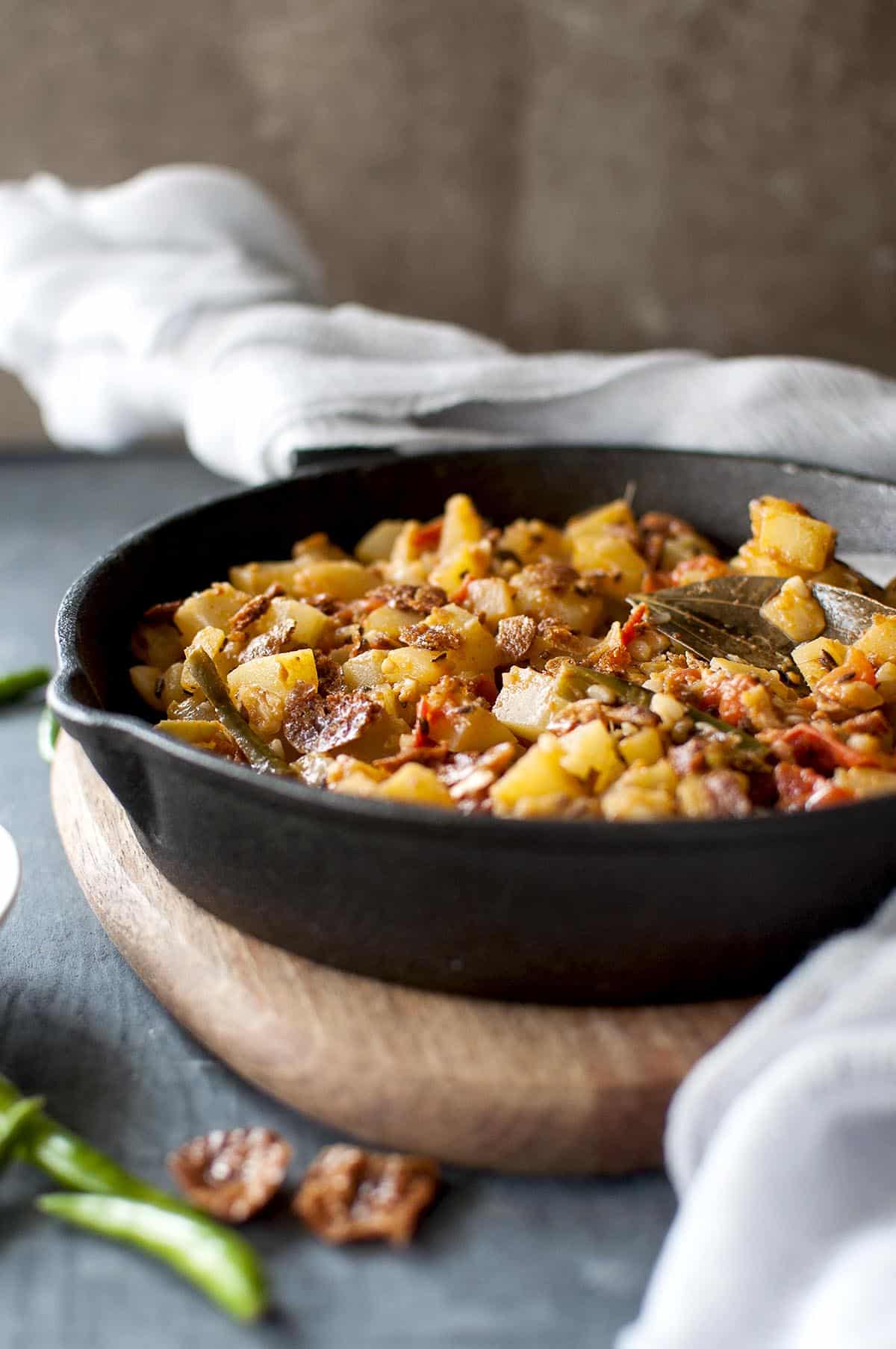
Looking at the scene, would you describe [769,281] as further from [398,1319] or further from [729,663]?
[398,1319]

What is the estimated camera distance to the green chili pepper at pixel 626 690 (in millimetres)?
1949

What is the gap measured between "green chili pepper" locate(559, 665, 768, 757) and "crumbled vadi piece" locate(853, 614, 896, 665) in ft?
1.14

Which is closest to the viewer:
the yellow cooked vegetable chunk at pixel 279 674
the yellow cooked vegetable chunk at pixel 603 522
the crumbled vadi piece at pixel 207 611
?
the yellow cooked vegetable chunk at pixel 279 674

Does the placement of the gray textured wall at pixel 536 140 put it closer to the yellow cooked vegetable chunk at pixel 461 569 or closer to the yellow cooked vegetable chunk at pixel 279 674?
the yellow cooked vegetable chunk at pixel 461 569

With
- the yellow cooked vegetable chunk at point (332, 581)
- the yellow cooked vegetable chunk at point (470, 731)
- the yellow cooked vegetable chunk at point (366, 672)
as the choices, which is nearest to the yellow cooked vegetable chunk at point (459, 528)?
the yellow cooked vegetable chunk at point (332, 581)

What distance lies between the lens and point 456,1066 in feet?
5.42

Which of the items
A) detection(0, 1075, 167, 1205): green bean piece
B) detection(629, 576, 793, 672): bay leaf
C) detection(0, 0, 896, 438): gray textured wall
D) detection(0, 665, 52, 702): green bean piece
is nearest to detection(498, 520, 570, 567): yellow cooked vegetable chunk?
detection(629, 576, 793, 672): bay leaf

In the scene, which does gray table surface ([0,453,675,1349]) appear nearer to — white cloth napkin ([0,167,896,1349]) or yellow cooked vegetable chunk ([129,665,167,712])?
white cloth napkin ([0,167,896,1349])

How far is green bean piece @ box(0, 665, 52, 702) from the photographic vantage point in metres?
3.05

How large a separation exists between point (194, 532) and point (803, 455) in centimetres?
136

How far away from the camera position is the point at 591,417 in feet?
10.6

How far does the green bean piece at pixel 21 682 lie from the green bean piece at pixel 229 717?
98cm

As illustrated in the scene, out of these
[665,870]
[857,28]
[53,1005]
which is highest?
[857,28]

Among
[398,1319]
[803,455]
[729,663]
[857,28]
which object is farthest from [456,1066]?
[857,28]
